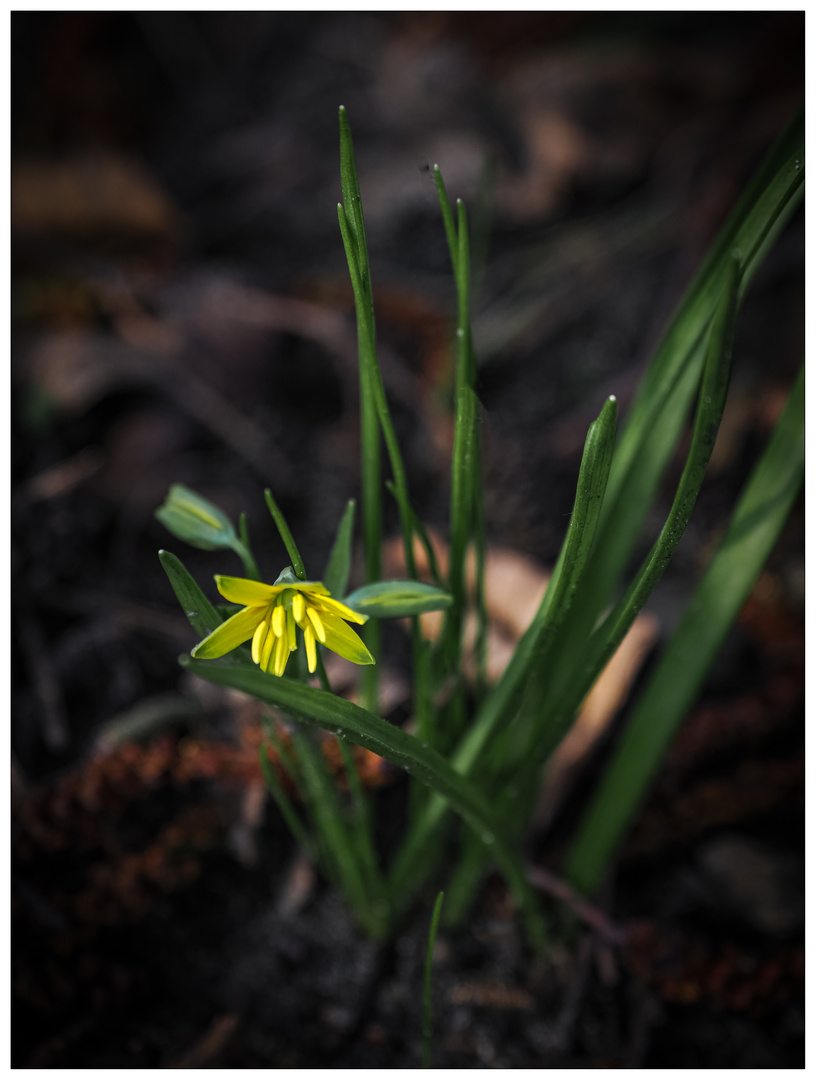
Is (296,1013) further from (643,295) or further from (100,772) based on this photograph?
(643,295)

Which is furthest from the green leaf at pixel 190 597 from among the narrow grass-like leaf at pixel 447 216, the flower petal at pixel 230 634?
the narrow grass-like leaf at pixel 447 216

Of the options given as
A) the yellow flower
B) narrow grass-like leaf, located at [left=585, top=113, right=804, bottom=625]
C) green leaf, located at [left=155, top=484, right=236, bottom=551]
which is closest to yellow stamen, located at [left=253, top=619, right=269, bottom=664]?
the yellow flower

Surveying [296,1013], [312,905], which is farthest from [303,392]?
[296,1013]

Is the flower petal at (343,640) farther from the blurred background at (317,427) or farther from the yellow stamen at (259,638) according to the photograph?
the blurred background at (317,427)

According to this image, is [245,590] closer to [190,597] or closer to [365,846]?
[190,597]

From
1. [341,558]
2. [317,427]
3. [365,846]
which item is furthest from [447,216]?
[317,427]

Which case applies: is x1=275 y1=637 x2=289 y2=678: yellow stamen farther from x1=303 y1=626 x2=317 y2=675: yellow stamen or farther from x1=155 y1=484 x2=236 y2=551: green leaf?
x1=155 y1=484 x2=236 y2=551: green leaf
